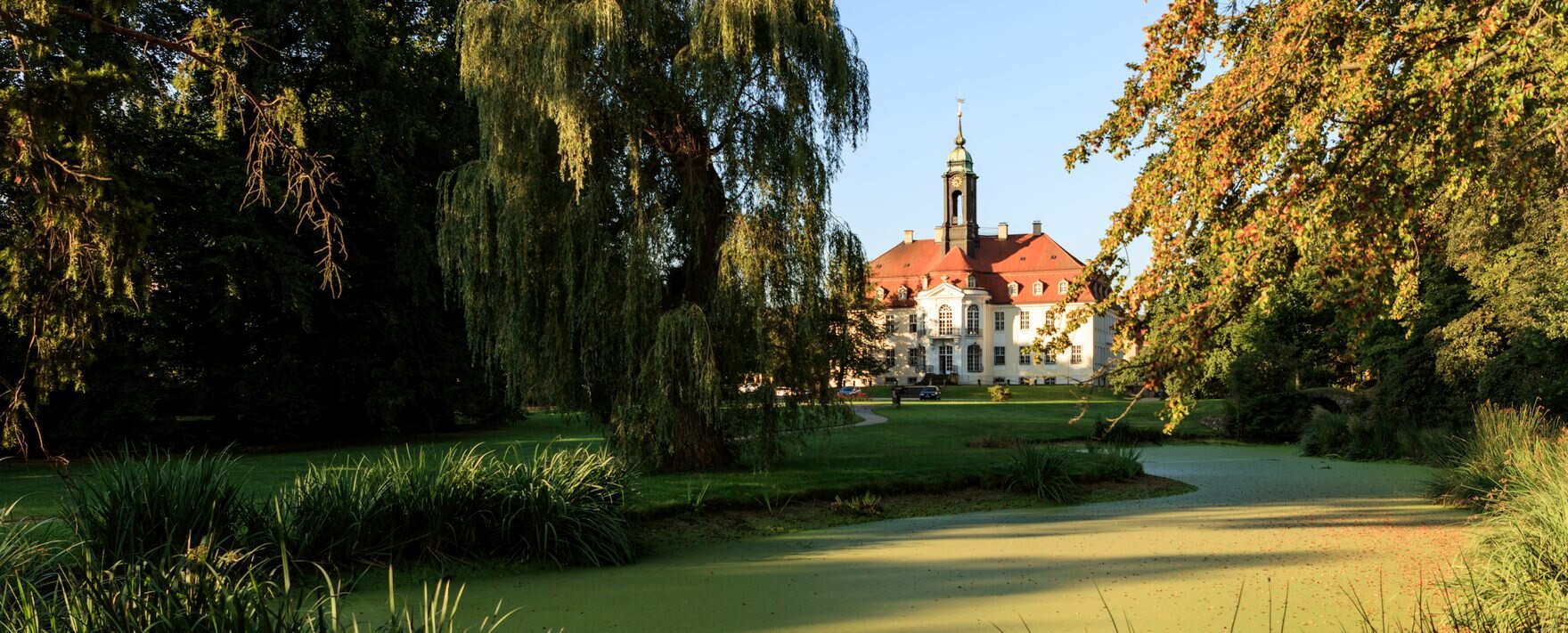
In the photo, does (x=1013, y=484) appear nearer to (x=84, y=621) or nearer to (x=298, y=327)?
(x=84, y=621)

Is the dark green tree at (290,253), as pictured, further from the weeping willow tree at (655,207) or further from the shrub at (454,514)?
the shrub at (454,514)

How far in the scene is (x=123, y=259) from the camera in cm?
527

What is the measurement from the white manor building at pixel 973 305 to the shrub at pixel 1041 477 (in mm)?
50919

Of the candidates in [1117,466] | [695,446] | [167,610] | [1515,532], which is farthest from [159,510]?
[1117,466]

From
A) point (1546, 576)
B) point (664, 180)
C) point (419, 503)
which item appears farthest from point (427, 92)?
point (1546, 576)

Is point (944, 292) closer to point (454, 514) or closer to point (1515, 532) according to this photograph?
point (454, 514)

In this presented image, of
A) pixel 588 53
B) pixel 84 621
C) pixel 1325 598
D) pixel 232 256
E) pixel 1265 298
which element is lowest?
pixel 1325 598

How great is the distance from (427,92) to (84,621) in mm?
16534

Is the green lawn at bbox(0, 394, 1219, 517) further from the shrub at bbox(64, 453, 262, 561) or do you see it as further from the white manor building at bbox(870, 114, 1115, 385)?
the white manor building at bbox(870, 114, 1115, 385)

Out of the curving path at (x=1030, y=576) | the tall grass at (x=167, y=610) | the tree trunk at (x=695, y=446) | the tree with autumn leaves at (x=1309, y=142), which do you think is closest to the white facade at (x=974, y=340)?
the tree trunk at (x=695, y=446)

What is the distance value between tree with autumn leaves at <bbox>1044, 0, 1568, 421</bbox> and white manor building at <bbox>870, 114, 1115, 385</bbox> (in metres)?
58.3

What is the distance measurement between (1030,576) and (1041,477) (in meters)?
Answer: 5.14

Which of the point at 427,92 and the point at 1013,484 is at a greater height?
the point at 427,92

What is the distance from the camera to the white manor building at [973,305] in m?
64.8
